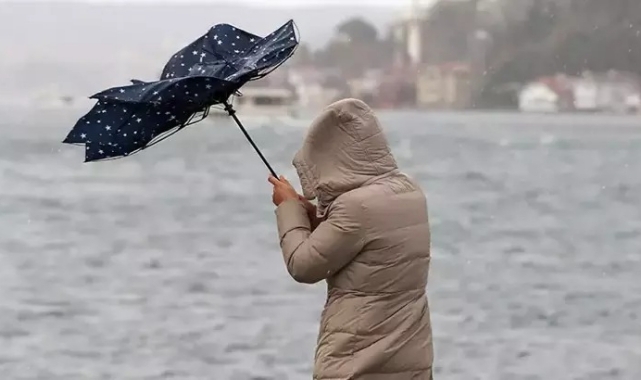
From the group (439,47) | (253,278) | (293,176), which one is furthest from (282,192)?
(439,47)

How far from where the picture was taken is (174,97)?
91.5 inches

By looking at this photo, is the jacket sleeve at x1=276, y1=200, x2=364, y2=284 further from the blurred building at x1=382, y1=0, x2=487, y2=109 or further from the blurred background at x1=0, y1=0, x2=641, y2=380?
the blurred building at x1=382, y1=0, x2=487, y2=109

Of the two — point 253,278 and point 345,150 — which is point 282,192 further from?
point 253,278

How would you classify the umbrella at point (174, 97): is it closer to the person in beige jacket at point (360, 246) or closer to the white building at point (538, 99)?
the person in beige jacket at point (360, 246)

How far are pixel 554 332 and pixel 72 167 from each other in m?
20.4

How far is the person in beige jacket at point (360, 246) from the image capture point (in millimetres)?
2195

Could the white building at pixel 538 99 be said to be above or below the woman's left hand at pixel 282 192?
below

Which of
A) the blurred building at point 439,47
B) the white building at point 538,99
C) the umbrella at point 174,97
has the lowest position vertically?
the white building at point 538,99

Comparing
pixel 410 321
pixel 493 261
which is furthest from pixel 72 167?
pixel 410 321

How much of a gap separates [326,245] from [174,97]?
0.42 metres

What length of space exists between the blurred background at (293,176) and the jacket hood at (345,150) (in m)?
0.58

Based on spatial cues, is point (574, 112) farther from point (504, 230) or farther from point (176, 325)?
point (176, 325)

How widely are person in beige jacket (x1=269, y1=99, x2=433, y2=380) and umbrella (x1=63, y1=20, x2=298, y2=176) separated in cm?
21

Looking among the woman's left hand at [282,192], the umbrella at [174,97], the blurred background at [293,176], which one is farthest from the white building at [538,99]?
the woman's left hand at [282,192]
